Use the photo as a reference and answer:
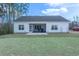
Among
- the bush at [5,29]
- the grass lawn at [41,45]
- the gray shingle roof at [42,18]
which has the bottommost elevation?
the grass lawn at [41,45]

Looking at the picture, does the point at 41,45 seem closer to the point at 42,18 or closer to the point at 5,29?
the point at 42,18

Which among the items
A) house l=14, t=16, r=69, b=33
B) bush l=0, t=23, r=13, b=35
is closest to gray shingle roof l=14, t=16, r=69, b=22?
house l=14, t=16, r=69, b=33

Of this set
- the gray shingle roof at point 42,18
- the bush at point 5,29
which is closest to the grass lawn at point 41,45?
the bush at point 5,29

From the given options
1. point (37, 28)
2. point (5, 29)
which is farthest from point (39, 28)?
point (5, 29)

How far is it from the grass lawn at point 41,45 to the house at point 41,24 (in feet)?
0.31

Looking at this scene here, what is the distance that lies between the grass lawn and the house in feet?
0.31

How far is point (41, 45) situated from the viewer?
5.75 meters

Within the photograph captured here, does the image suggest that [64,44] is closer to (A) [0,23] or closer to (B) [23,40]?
(B) [23,40]

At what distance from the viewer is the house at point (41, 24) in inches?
226

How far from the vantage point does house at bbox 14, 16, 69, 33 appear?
5.74 m

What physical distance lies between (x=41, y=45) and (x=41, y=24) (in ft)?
0.96

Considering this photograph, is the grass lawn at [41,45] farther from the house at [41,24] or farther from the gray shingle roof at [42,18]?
the gray shingle roof at [42,18]

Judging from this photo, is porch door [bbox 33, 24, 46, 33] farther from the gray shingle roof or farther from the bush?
the bush

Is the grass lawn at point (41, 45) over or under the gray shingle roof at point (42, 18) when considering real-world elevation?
under
